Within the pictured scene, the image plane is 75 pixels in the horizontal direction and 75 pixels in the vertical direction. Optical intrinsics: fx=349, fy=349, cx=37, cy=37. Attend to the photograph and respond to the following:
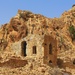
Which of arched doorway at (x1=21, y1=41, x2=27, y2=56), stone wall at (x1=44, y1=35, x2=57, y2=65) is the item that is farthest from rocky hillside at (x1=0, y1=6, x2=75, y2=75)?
stone wall at (x1=44, y1=35, x2=57, y2=65)

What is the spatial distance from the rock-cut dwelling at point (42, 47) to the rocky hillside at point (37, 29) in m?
14.1

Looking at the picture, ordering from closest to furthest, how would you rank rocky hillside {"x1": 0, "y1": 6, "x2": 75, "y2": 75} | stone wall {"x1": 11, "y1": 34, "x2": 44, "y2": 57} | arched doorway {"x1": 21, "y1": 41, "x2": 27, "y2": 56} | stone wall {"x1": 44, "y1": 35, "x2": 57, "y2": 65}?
1. stone wall {"x1": 44, "y1": 35, "x2": 57, "y2": 65}
2. stone wall {"x1": 11, "y1": 34, "x2": 44, "y2": 57}
3. arched doorway {"x1": 21, "y1": 41, "x2": 27, "y2": 56}
4. rocky hillside {"x1": 0, "y1": 6, "x2": 75, "y2": 75}

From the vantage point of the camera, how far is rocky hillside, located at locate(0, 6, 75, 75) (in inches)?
2466

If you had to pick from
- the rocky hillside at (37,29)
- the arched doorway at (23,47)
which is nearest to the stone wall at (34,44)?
the arched doorway at (23,47)

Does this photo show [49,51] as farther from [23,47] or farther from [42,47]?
[23,47]

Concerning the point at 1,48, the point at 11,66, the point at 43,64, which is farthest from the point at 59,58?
the point at 1,48

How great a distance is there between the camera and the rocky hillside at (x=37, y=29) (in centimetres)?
6262

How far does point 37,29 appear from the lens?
64.8 metres

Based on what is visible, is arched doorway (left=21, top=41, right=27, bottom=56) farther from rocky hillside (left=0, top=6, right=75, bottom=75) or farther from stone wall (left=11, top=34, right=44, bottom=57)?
rocky hillside (left=0, top=6, right=75, bottom=75)

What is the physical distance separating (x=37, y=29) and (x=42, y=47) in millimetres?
20848

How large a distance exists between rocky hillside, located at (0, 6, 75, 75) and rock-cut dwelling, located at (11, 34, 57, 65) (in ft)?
46.4

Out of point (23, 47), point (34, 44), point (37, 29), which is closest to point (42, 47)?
point (34, 44)

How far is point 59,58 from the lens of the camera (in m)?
46.8

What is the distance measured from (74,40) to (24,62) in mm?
28479
